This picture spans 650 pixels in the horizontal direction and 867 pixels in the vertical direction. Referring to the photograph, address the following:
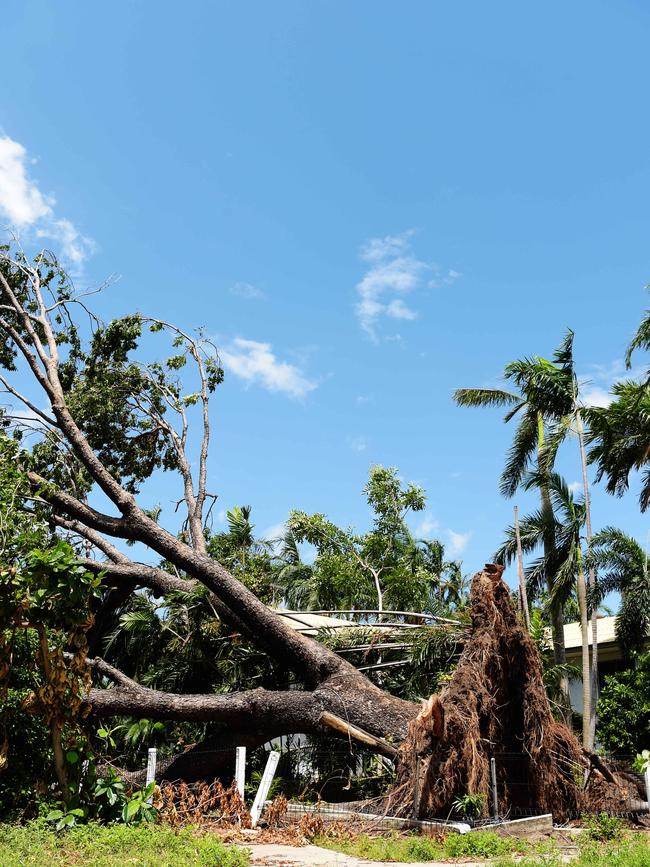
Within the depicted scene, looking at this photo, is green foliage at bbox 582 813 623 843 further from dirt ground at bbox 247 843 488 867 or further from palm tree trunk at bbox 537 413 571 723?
palm tree trunk at bbox 537 413 571 723

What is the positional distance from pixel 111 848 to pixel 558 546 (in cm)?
1720

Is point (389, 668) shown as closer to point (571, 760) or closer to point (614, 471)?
point (571, 760)

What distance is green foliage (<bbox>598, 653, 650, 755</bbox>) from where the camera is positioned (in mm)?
18781

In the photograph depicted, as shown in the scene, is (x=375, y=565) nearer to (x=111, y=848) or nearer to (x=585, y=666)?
(x=585, y=666)

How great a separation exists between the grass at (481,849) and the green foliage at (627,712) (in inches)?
456

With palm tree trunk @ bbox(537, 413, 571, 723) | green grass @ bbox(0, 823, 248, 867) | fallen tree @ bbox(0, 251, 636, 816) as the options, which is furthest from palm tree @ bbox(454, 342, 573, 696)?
green grass @ bbox(0, 823, 248, 867)

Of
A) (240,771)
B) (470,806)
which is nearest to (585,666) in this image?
(470,806)

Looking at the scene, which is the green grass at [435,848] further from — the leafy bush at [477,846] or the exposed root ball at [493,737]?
the exposed root ball at [493,737]

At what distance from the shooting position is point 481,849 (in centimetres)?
734

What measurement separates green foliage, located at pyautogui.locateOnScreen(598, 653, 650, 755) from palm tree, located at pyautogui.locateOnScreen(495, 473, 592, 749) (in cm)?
157

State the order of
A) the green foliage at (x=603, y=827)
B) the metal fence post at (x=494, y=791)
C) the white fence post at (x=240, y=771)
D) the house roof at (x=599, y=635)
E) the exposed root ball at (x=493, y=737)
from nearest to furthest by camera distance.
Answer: the green foliage at (x=603, y=827)
the metal fence post at (x=494, y=791)
the exposed root ball at (x=493, y=737)
the white fence post at (x=240, y=771)
the house roof at (x=599, y=635)

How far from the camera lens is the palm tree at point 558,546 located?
67.7ft

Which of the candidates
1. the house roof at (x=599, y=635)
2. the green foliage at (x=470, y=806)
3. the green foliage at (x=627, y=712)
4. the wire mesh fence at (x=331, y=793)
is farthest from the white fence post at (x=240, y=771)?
the house roof at (x=599, y=635)

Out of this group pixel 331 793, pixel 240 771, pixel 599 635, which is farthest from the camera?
pixel 599 635
